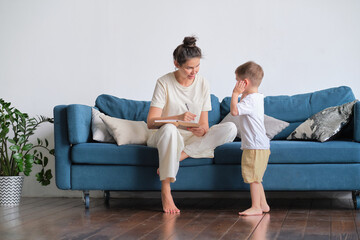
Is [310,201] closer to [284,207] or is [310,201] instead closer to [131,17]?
[284,207]

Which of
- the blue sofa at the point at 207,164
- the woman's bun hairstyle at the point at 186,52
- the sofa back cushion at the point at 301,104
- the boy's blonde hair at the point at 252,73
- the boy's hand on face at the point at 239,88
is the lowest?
the blue sofa at the point at 207,164

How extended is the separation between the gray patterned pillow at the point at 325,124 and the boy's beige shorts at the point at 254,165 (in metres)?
0.45

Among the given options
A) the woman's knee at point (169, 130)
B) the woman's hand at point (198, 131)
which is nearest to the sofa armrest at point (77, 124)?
the woman's knee at point (169, 130)

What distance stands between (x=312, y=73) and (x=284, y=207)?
1.26m

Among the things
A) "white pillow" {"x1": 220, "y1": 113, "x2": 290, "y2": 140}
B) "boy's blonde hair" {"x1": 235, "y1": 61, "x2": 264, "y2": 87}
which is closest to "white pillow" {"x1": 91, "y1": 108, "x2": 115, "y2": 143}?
"white pillow" {"x1": 220, "y1": 113, "x2": 290, "y2": 140}

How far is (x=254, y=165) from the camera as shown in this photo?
8.62 feet

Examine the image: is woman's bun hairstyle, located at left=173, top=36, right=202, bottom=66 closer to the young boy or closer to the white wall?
the young boy

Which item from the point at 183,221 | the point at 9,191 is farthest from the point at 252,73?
the point at 9,191

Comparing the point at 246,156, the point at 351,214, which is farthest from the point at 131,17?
the point at 351,214

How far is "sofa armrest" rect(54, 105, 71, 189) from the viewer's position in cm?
296

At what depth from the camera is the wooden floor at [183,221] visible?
212 centimetres

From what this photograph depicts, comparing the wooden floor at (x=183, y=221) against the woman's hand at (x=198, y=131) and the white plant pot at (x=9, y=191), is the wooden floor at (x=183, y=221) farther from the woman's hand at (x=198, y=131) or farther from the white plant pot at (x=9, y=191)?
the woman's hand at (x=198, y=131)

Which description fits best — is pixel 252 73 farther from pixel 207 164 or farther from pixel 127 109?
pixel 127 109

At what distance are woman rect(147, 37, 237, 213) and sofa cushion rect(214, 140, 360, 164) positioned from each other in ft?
0.35
